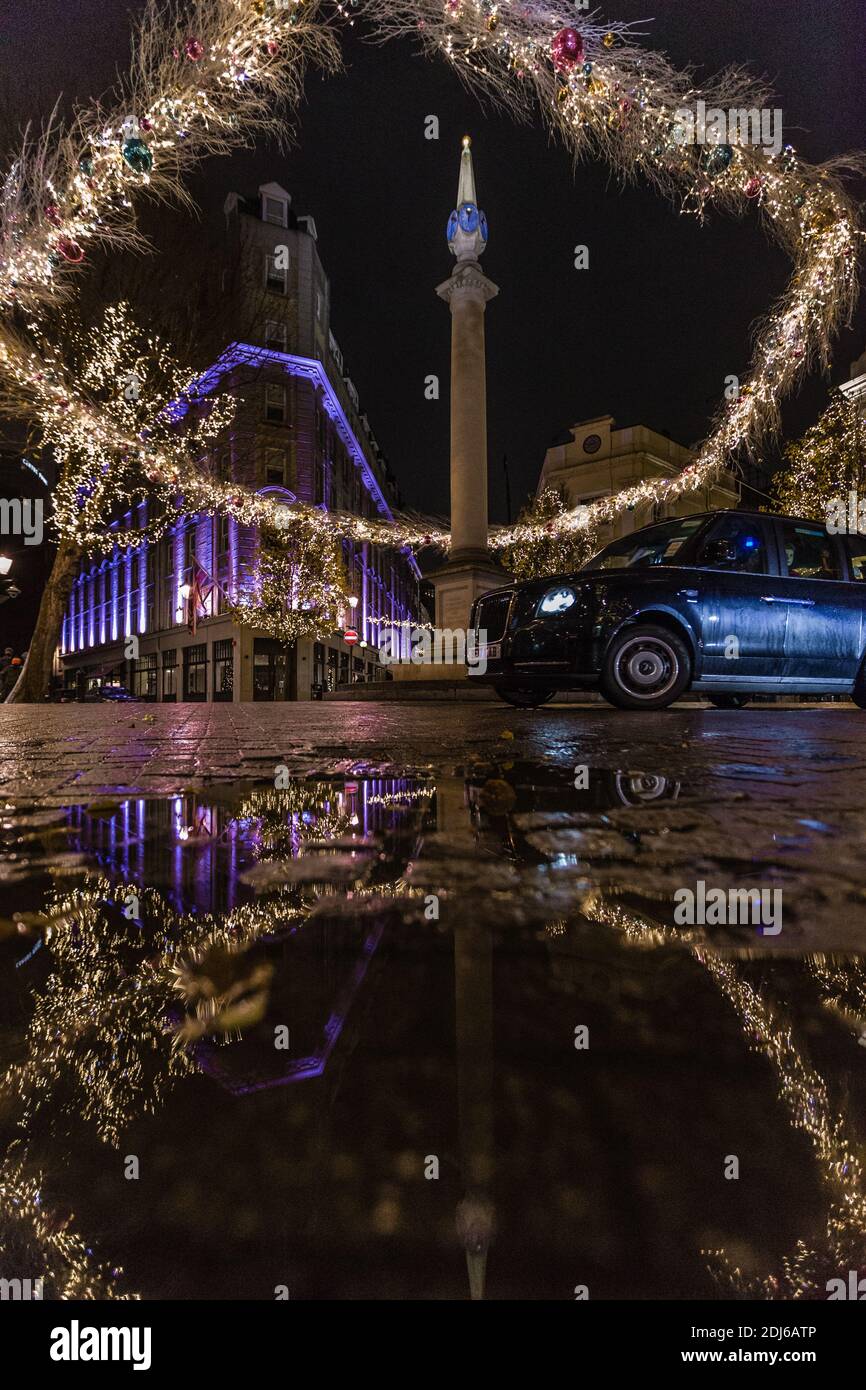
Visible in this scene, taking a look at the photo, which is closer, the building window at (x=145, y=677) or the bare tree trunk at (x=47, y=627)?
the bare tree trunk at (x=47, y=627)

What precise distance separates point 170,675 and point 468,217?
29524 mm

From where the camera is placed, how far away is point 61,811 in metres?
1.73

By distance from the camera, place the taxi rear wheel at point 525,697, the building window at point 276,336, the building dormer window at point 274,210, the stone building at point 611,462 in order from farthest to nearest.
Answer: the stone building at point 611,462 < the building dormer window at point 274,210 < the building window at point 276,336 < the taxi rear wheel at point 525,697

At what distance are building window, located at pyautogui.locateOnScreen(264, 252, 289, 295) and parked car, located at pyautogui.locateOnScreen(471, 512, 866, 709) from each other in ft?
123

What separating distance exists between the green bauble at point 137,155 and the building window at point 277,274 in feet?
104

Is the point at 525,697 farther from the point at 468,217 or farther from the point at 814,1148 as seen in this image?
the point at 468,217

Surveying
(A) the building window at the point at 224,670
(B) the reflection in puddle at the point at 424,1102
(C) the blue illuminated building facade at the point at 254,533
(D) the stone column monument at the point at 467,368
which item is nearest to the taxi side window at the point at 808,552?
(B) the reflection in puddle at the point at 424,1102

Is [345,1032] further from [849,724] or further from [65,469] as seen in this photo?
[65,469]

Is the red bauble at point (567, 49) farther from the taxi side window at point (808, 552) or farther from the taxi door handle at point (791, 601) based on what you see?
the taxi door handle at point (791, 601)

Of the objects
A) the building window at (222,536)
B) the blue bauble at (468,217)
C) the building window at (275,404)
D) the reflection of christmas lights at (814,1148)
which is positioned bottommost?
the reflection of christmas lights at (814,1148)

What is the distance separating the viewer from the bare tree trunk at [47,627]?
1625 centimetres

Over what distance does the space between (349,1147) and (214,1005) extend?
0.24 m

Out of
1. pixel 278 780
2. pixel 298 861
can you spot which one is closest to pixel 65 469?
pixel 278 780

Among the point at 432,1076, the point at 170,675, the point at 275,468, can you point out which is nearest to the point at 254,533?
the point at 275,468
